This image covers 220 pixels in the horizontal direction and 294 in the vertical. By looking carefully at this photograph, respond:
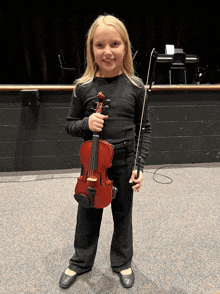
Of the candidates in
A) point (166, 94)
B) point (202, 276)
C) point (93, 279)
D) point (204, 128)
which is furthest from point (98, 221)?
point (204, 128)

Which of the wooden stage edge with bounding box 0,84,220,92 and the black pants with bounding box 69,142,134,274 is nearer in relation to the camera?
the black pants with bounding box 69,142,134,274

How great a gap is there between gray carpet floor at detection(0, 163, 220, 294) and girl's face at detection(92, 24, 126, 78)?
3.42ft

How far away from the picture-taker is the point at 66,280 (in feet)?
3.26

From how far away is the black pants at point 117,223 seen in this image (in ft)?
2.88

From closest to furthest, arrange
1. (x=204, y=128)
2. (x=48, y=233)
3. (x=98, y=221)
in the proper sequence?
(x=98, y=221) → (x=48, y=233) → (x=204, y=128)

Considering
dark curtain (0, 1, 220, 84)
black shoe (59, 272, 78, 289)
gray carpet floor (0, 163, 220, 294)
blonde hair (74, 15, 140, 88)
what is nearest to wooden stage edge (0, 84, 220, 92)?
gray carpet floor (0, 163, 220, 294)

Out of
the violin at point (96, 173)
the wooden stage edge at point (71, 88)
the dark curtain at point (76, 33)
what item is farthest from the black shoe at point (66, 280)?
the dark curtain at point (76, 33)

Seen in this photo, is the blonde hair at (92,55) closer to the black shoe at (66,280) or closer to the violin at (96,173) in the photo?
the violin at (96,173)

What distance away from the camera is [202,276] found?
3.48ft

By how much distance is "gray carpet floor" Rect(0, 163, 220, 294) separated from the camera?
102cm

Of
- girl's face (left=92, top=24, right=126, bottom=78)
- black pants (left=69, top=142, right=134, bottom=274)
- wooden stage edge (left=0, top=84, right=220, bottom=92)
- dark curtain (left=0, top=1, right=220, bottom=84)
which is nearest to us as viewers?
girl's face (left=92, top=24, right=126, bottom=78)

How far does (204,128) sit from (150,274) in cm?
186

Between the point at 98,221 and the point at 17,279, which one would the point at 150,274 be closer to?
the point at 98,221

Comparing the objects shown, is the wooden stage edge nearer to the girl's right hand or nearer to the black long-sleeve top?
the black long-sleeve top
